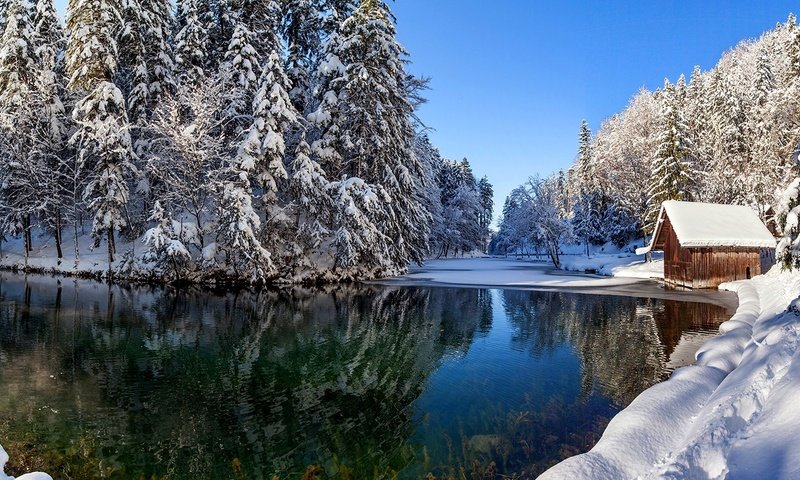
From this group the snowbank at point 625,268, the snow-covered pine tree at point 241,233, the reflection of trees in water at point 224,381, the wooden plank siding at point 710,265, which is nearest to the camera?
the reflection of trees in water at point 224,381

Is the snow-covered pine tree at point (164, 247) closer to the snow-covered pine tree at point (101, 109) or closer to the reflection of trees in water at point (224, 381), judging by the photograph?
the snow-covered pine tree at point (101, 109)

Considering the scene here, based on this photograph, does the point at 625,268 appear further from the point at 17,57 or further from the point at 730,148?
the point at 17,57

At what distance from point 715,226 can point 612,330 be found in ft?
67.1

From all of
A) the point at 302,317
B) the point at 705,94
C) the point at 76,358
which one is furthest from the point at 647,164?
the point at 76,358

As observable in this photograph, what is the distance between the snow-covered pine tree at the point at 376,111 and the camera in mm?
33094

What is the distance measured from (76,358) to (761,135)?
51.9 meters

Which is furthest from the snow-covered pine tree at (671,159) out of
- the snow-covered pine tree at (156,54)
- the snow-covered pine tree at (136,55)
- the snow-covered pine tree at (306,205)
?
the snow-covered pine tree at (136,55)

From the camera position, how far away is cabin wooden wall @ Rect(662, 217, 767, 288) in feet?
95.3

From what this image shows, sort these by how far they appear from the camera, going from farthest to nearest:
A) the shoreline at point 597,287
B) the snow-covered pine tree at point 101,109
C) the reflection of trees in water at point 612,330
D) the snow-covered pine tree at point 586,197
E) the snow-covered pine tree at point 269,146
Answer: the snow-covered pine tree at point 586,197 → the snow-covered pine tree at point 101,109 → the snow-covered pine tree at point 269,146 → the shoreline at point 597,287 → the reflection of trees in water at point 612,330

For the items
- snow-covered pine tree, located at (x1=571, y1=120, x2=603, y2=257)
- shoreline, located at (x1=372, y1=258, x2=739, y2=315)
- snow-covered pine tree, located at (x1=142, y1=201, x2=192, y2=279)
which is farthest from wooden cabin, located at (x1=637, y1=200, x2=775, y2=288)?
snow-covered pine tree, located at (x1=571, y1=120, x2=603, y2=257)

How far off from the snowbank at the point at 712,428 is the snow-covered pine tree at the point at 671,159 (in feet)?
121

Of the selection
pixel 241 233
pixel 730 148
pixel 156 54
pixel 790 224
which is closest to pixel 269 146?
pixel 241 233

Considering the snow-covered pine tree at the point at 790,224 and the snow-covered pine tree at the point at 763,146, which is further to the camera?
the snow-covered pine tree at the point at 763,146

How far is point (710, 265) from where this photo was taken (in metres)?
29.2
